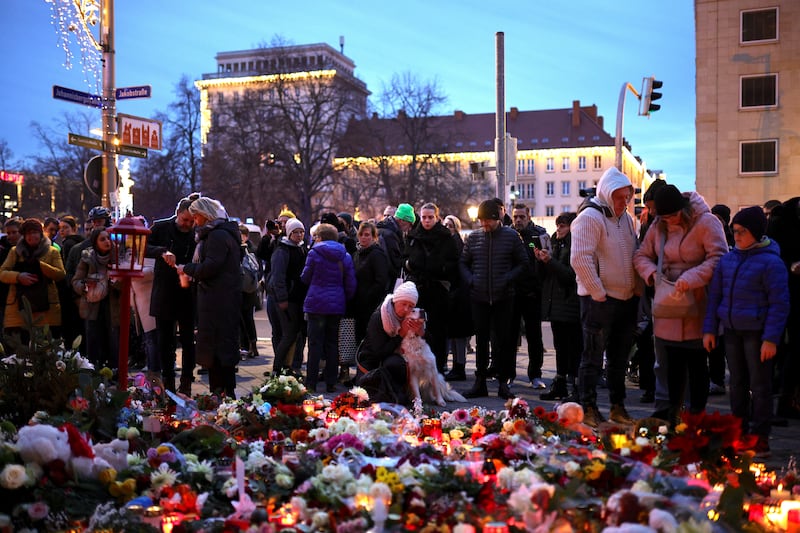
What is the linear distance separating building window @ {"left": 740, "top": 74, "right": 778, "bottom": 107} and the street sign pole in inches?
1142

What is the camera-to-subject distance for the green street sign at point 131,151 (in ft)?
45.2

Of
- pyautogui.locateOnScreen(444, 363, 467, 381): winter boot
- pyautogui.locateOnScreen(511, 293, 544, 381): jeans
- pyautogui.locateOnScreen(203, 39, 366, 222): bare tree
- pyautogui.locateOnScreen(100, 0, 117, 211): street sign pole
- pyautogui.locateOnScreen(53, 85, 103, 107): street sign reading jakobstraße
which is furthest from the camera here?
pyautogui.locateOnScreen(203, 39, 366, 222): bare tree

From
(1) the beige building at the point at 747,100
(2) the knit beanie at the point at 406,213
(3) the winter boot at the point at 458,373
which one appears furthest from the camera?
(1) the beige building at the point at 747,100

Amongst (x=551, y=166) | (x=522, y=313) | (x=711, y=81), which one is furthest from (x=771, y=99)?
(x=551, y=166)

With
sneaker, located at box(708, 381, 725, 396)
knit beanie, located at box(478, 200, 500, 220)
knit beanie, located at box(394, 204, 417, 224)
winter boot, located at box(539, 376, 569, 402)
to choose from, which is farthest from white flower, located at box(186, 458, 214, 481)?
knit beanie, located at box(394, 204, 417, 224)

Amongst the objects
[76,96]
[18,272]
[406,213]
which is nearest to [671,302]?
[406,213]

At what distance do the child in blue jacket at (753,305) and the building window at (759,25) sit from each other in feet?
109

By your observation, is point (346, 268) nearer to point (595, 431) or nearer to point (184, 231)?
point (184, 231)

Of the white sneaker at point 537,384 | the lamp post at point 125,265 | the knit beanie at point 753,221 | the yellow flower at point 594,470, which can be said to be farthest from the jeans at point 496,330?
the yellow flower at point 594,470

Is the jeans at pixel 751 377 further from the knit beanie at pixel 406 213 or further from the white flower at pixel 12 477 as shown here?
the knit beanie at pixel 406 213

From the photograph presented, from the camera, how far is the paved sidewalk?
6.13m

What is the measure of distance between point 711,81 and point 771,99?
2582 millimetres

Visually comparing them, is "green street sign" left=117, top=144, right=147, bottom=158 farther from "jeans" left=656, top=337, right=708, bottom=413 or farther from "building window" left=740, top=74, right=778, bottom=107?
"building window" left=740, top=74, right=778, bottom=107

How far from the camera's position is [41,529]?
3.25 metres
